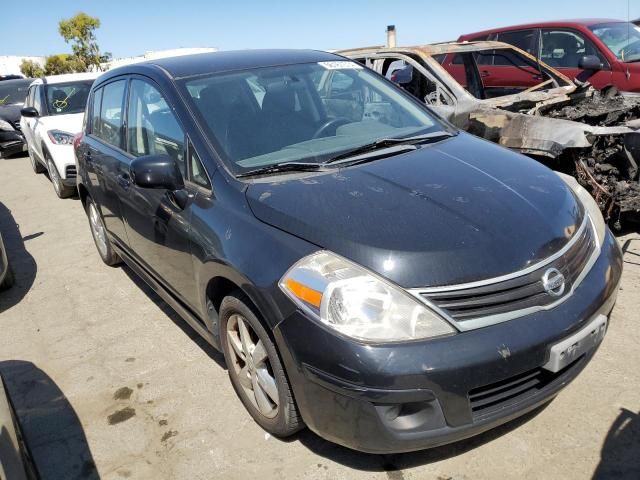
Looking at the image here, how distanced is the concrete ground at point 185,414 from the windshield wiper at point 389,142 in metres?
1.42

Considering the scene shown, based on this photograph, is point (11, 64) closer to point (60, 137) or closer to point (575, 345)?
point (60, 137)

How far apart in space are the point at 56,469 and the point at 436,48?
5.20 meters

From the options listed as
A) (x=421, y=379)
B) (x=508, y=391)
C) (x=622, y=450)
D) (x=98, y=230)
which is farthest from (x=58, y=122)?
(x=622, y=450)

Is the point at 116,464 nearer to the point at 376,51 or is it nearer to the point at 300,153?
the point at 300,153

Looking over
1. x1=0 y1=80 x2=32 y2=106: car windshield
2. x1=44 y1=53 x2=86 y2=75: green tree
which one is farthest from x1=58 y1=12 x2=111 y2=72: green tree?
x1=0 y1=80 x2=32 y2=106: car windshield

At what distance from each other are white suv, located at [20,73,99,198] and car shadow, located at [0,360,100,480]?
456cm

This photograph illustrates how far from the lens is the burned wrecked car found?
4281 mm

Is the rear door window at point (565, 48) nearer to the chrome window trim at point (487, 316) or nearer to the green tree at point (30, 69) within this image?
the chrome window trim at point (487, 316)

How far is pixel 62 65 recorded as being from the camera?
4553cm

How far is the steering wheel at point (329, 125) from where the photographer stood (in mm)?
3045

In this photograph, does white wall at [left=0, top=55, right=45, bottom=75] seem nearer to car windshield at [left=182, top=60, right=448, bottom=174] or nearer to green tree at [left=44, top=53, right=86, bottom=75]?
green tree at [left=44, top=53, right=86, bottom=75]

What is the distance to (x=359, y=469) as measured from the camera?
2.36 m

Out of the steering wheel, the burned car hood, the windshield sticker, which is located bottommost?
the burned car hood

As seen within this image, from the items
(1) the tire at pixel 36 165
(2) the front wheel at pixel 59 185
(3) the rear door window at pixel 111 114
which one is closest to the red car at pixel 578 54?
(3) the rear door window at pixel 111 114
